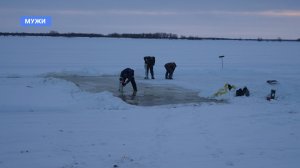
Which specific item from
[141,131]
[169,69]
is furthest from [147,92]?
[141,131]

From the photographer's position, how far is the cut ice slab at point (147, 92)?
13.6m

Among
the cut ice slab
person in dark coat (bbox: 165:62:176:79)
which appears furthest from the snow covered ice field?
person in dark coat (bbox: 165:62:176:79)

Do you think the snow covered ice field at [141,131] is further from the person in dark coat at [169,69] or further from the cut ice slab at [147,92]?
the person in dark coat at [169,69]

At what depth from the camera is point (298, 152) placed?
7.79 m

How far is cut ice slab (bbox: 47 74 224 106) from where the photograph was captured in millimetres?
13594

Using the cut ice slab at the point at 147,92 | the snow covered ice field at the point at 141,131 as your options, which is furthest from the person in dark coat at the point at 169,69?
the snow covered ice field at the point at 141,131

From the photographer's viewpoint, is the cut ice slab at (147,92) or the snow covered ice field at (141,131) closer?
the snow covered ice field at (141,131)

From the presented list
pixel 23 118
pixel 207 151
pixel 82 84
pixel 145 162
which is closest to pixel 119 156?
pixel 145 162

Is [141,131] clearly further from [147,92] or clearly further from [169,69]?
[169,69]

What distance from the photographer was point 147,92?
15.4 m

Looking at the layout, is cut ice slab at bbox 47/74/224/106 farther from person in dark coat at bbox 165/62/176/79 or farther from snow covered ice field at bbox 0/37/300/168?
person in dark coat at bbox 165/62/176/79

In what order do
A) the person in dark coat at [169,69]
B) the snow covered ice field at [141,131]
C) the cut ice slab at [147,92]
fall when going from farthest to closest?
the person in dark coat at [169,69] < the cut ice slab at [147,92] < the snow covered ice field at [141,131]

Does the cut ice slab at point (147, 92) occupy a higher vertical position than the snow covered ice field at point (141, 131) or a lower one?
higher

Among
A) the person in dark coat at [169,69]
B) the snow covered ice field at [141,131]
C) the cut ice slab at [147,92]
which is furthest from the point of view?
the person in dark coat at [169,69]
